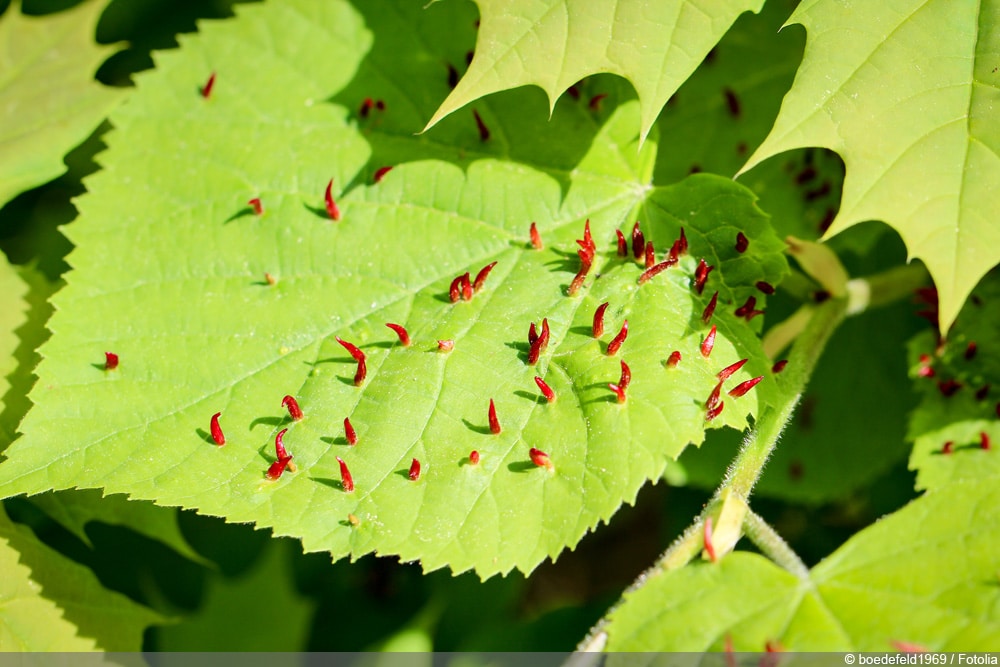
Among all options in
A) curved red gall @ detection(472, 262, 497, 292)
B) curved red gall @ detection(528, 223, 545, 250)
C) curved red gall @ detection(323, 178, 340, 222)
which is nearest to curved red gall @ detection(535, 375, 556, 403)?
curved red gall @ detection(472, 262, 497, 292)

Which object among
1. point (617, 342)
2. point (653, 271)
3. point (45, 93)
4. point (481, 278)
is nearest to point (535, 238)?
point (481, 278)

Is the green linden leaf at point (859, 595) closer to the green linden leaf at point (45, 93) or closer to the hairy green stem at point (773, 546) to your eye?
the hairy green stem at point (773, 546)

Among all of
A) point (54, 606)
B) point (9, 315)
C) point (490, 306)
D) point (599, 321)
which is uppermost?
point (599, 321)

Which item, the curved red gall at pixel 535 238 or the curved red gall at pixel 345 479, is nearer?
the curved red gall at pixel 345 479

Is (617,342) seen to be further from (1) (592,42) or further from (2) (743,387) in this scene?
(1) (592,42)

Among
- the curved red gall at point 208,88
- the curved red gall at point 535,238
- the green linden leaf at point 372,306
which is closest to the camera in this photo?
the green linden leaf at point 372,306

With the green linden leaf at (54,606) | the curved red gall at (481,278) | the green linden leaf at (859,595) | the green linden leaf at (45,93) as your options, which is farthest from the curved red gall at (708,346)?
the green linden leaf at (45,93)
